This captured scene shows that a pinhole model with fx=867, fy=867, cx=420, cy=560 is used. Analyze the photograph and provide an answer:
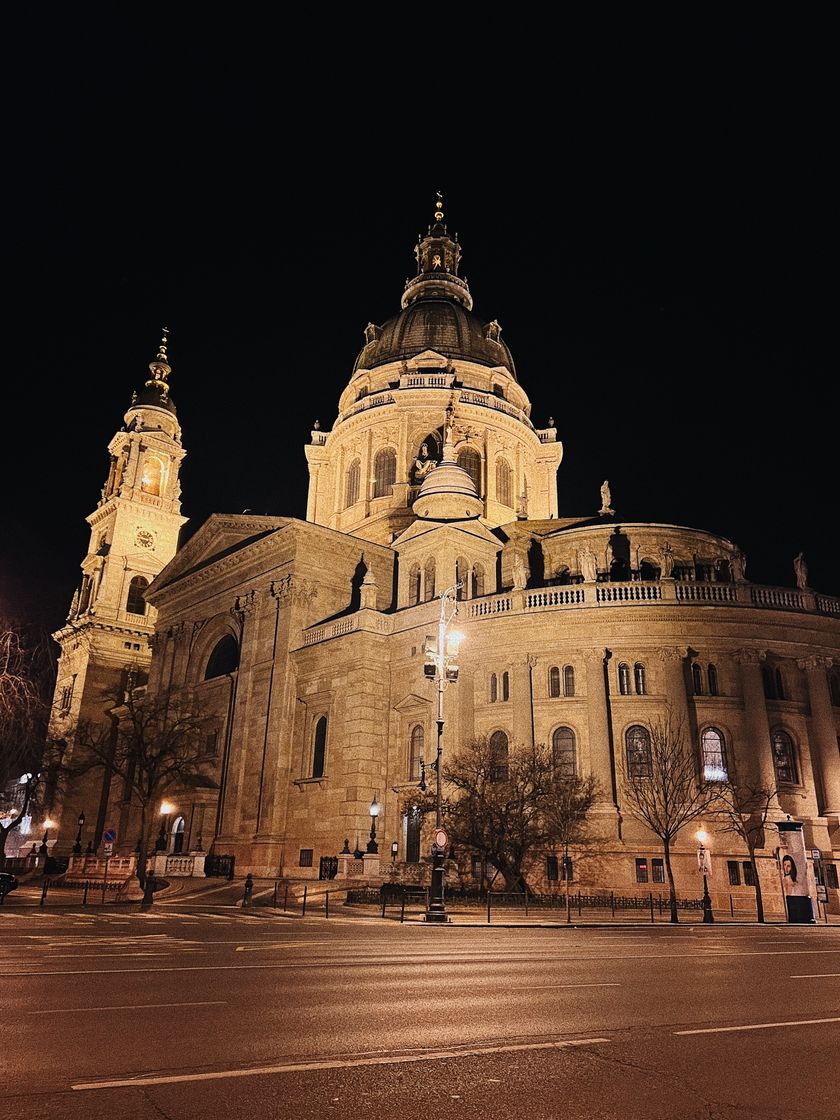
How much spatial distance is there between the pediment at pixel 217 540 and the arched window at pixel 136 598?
1339cm

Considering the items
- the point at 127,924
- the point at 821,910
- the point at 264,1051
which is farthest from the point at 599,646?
the point at 264,1051

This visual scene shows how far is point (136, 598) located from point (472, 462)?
3186 centimetres

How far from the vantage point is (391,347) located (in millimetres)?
74688

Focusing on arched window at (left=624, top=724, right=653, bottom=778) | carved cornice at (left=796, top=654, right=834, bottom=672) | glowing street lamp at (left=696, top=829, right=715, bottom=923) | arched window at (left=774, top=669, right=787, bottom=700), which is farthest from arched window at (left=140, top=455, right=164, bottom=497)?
glowing street lamp at (left=696, top=829, right=715, bottom=923)

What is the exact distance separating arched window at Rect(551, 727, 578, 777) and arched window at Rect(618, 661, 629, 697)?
3043 millimetres

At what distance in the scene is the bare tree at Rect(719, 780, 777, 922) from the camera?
36000 mm

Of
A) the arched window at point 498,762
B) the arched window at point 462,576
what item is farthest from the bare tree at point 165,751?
the arched window at point 498,762

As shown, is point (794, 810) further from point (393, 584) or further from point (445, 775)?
point (393, 584)

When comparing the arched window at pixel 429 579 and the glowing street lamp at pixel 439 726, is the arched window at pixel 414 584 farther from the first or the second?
the glowing street lamp at pixel 439 726

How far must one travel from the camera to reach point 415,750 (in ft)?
139

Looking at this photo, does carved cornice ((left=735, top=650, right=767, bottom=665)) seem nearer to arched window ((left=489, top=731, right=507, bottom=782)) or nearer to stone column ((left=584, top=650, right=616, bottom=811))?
stone column ((left=584, top=650, right=616, bottom=811))

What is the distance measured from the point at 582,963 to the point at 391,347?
65.6 metres

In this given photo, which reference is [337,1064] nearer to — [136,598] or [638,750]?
[638,750]

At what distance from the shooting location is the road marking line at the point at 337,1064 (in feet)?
19.8
